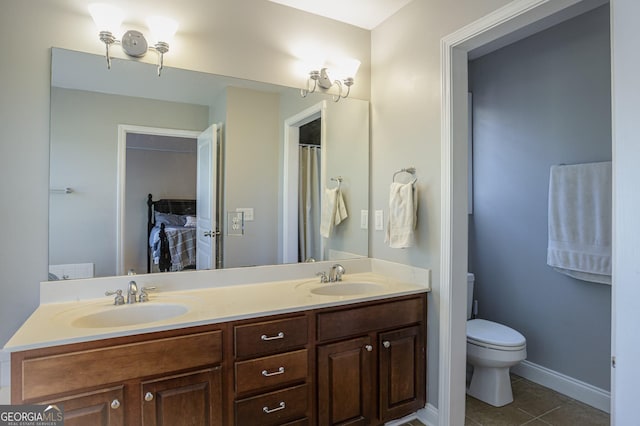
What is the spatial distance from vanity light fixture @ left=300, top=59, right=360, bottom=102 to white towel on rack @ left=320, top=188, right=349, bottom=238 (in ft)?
2.10

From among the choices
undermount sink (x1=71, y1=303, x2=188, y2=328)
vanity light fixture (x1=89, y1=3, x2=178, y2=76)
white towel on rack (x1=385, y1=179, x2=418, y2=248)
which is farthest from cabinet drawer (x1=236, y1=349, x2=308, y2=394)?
vanity light fixture (x1=89, y1=3, x2=178, y2=76)

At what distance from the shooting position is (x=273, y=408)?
1628mm

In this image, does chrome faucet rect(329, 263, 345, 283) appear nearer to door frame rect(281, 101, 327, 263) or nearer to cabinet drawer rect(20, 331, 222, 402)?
door frame rect(281, 101, 327, 263)

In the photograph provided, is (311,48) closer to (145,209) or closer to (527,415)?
(145,209)

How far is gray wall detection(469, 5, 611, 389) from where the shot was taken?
2.36 meters

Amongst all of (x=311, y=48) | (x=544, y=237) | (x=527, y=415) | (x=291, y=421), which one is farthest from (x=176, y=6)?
(x=527, y=415)

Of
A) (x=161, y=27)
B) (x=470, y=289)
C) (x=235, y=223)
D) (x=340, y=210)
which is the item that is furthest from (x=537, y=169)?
(x=161, y=27)

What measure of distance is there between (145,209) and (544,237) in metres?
2.69

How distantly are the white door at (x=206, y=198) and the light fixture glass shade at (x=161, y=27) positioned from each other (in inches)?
19.6

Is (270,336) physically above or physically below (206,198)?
below

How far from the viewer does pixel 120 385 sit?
4.42 feet

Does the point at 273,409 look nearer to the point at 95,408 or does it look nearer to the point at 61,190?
the point at 95,408

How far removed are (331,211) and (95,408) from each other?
1.63 metres

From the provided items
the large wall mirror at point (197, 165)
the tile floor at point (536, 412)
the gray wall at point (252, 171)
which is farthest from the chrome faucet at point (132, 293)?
the tile floor at point (536, 412)
